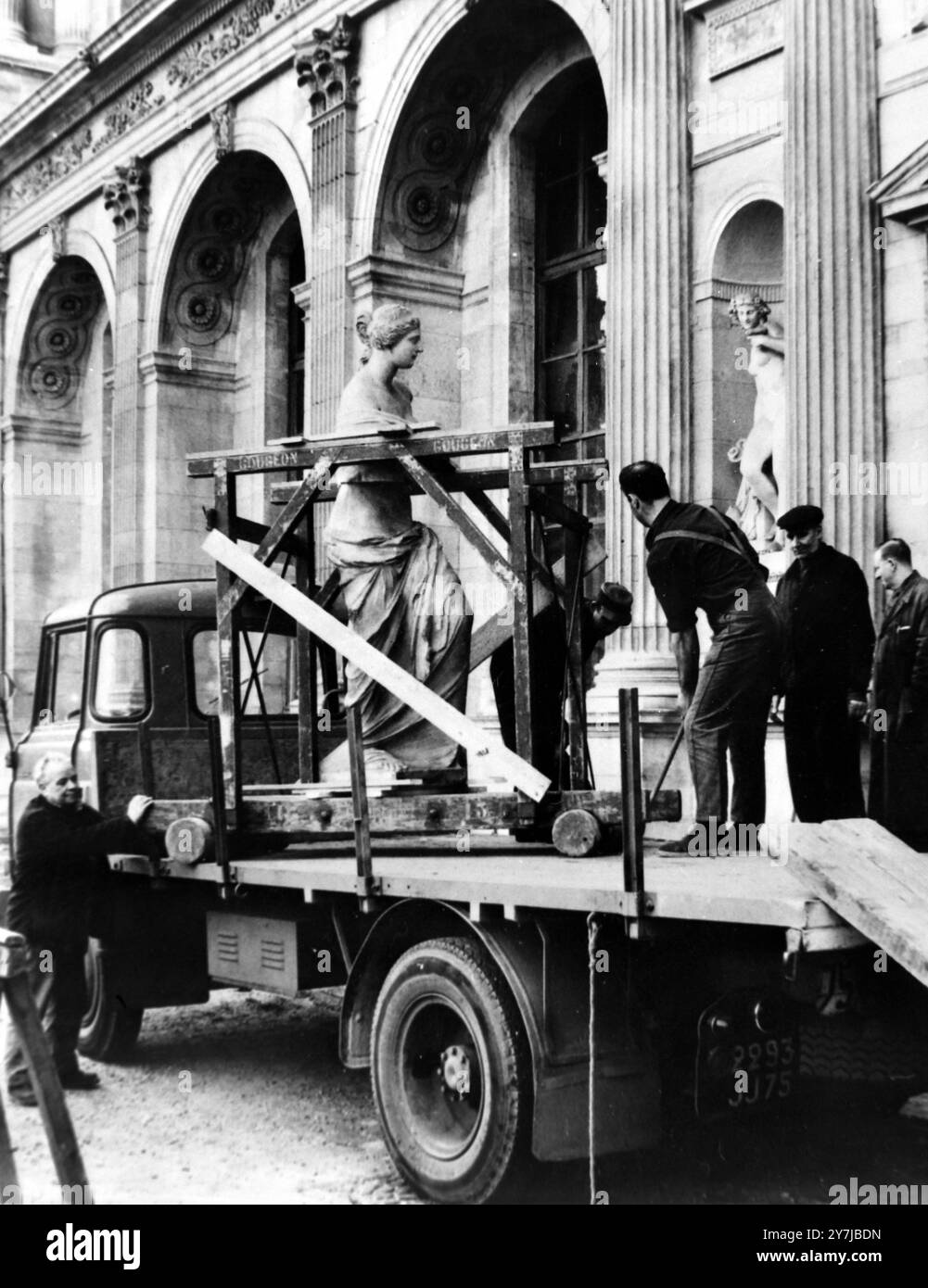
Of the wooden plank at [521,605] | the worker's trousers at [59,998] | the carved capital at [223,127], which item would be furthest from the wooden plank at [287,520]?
the carved capital at [223,127]

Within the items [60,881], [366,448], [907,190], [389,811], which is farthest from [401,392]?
[907,190]

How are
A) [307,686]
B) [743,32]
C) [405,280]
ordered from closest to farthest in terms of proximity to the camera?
[307,686] < [743,32] < [405,280]

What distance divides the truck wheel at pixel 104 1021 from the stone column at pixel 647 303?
15.3 feet

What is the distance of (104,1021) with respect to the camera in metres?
7.95

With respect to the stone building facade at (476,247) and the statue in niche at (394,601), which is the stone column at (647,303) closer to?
the stone building facade at (476,247)

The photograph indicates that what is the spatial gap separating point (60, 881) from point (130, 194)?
1583cm

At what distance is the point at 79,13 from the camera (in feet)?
96.7

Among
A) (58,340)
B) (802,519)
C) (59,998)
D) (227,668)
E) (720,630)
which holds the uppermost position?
(58,340)

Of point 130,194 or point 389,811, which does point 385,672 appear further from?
point 130,194

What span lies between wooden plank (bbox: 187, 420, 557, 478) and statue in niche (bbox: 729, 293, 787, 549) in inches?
179

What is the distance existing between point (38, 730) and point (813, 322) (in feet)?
18.4

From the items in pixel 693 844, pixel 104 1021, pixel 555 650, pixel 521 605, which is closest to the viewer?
pixel 693 844
